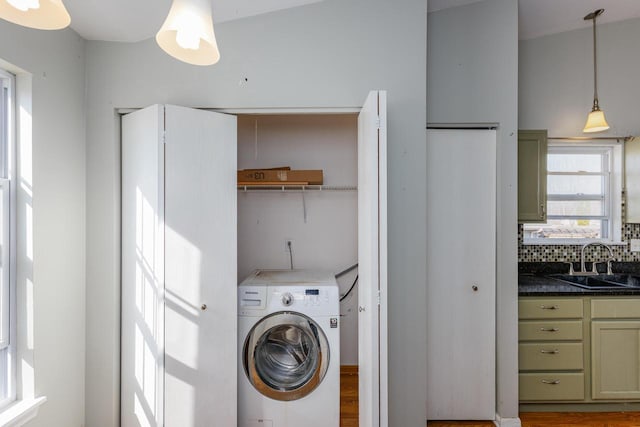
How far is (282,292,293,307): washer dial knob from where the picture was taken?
2008 mm

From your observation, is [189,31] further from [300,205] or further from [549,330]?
[549,330]

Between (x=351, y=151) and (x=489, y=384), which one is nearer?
(x=489, y=384)

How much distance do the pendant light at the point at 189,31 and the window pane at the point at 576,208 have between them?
3.09 metres

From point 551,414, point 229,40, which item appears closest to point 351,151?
point 229,40

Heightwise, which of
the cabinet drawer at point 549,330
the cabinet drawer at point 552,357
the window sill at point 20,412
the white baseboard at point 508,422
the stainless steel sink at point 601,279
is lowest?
the white baseboard at point 508,422

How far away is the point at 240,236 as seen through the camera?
282 cm

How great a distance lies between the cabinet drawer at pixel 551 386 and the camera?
2.31 metres

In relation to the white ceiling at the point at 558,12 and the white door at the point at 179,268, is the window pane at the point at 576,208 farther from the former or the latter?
the white door at the point at 179,268

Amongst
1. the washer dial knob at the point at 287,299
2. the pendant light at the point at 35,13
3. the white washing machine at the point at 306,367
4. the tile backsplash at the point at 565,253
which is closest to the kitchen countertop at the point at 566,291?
the tile backsplash at the point at 565,253

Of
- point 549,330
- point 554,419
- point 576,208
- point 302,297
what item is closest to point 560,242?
point 576,208

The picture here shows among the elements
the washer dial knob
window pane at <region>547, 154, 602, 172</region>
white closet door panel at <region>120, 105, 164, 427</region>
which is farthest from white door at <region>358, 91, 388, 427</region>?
window pane at <region>547, 154, 602, 172</region>

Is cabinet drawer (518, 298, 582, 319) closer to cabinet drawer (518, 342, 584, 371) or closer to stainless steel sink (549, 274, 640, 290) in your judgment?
cabinet drawer (518, 342, 584, 371)

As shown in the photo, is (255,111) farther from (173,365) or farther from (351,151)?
(173,365)

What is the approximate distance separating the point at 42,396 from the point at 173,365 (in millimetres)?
608
